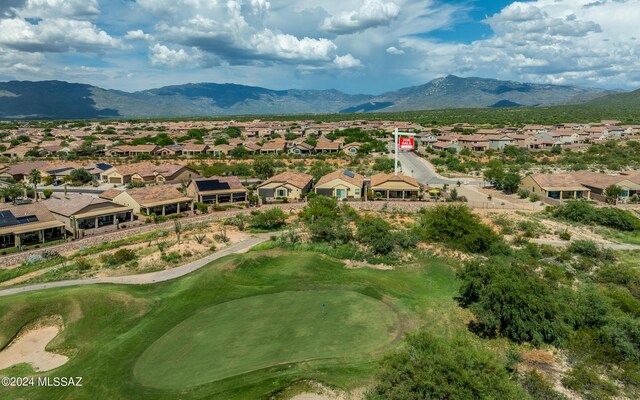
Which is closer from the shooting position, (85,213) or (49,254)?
(49,254)

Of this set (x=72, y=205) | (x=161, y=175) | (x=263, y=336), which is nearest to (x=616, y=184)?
(x=263, y=336)

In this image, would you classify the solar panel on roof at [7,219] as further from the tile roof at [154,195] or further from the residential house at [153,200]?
the tile roof at [154,195]

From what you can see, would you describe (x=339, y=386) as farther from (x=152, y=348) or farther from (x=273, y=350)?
(x=152, y=348)

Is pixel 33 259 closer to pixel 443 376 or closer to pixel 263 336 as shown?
pixel 263 336

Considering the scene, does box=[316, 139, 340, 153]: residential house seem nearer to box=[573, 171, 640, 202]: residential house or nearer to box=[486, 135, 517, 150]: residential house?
box=[486, 135, 517, 150]: residential house

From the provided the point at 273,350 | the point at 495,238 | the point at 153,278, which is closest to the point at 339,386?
the point at 273,350

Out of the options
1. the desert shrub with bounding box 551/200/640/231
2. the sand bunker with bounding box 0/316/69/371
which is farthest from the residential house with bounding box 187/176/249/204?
the desert shrub with bounding box 551/200/640/231

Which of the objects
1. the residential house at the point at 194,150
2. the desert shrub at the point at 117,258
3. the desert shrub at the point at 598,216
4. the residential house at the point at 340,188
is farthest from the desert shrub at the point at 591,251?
the residential house at the point at 194,150
